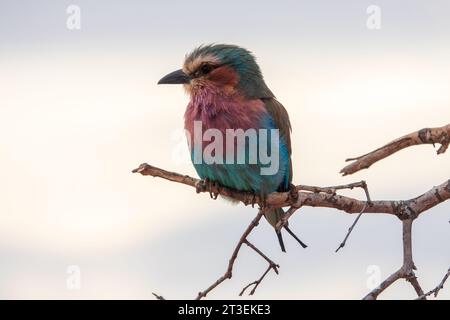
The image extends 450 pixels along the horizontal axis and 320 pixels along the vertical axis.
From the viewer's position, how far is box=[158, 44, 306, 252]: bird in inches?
244

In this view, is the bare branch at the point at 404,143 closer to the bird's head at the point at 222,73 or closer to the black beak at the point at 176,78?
the bird's head at the point at 222,73

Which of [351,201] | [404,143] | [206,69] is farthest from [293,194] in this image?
[206,69]

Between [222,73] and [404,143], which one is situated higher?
[222,73]

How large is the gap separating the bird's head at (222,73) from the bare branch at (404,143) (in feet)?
7.08

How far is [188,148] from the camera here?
6.52 m

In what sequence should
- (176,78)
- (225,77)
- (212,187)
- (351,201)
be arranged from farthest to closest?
(176,78), (225,77), (212,187), (351,201)

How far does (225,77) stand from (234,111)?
380mm

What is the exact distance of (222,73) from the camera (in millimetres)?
6672

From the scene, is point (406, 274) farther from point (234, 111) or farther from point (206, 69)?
point (206, 69)

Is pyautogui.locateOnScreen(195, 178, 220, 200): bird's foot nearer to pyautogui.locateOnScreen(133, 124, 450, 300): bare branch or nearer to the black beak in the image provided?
pyautogui.locateOnScreen(133, 124, 450, 300): bare branch

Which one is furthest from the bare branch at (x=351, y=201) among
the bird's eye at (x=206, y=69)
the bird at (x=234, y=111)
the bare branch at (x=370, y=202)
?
the bird's eye at (x=206, y=69)
